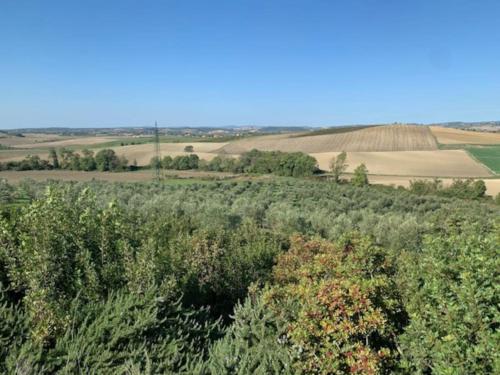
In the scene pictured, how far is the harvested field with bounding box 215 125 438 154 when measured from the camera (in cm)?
10525

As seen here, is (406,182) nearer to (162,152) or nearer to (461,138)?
(461,138)

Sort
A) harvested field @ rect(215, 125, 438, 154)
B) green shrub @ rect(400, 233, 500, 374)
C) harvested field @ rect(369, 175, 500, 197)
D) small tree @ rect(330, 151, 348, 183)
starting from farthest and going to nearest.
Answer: harvested field @ rect(215, 125, 438, 154)
small tree @ rect(330, 151, 348, 183)
harvested field @ rect(369, 175, 500, 197)
green shrub @ rect(400, 233, 500, 374)

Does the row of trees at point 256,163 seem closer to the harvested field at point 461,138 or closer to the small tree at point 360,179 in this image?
the small tree at point 360,179

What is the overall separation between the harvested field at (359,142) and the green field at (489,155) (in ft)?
33.7

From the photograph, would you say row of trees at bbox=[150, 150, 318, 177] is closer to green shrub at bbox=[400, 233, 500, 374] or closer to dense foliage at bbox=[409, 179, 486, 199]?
Result: dense foliage at bbox=[409, 179, 486, 199]

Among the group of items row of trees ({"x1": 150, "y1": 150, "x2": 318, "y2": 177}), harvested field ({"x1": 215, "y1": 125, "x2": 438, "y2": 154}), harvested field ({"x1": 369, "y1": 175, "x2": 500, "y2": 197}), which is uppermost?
harvested field ({"x1": 215, "y1": 125, "x2": 438, "y2": 154})

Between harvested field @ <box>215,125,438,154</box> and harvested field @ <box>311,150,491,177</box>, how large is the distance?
6.94 meters

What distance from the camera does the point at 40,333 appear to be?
8695 mm

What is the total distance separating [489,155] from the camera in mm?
94938

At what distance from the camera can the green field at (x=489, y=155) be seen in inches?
3226

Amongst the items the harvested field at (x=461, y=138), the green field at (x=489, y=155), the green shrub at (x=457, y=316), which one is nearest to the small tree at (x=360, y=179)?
the green field at (x=489, y=155)

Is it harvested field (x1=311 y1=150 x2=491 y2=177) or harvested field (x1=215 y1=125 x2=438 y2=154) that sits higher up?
harvested field (x1=215 y1=125 x2=438 y2=154)

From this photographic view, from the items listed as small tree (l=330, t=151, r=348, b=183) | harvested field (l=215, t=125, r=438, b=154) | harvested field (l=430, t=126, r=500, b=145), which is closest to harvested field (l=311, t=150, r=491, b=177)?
small tree (l=330, t=151, r=348, b=183)

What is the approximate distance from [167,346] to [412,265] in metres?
6.70
